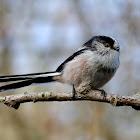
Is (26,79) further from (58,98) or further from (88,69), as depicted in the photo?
(58,98)

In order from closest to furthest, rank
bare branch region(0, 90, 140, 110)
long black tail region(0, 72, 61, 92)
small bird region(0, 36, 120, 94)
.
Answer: bare branch region(0, 90, 140, 110), long black tail region(0, 72, 61, 92), small bird region(0, 36, 120, 94)

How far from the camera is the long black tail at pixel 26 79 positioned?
390 centimetres

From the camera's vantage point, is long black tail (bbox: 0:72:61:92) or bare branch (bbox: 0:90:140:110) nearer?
bare branch (bbox: 0:90:140:110)

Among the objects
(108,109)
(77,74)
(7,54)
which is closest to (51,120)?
(108,109)

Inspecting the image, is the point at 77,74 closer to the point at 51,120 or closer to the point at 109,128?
the point at 109,128

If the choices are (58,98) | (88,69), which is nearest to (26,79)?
(88,69)

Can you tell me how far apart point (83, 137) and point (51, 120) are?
108 cm

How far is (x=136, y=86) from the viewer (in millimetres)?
6387

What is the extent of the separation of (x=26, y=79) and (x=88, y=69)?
98cm

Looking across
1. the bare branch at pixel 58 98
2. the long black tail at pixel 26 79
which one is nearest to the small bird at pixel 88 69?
the long black tail at pixel 26 79

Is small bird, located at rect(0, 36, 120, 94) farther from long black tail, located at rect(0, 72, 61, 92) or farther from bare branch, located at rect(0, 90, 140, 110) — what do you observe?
bare branch, located at rect(0, 90, 140, 110)

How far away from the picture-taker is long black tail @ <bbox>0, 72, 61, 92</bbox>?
3.90 metres

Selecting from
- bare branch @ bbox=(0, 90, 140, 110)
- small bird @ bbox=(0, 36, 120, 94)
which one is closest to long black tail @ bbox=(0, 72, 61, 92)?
small bird @ bbox=(0, 36, 120, 94)

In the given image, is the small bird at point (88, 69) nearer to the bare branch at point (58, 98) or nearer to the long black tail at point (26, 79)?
the long black tail at point (26, 79)
